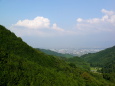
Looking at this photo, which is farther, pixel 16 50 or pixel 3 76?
pixel 16 50

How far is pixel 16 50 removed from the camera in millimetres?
37344

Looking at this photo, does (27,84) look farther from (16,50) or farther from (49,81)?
(16,50)

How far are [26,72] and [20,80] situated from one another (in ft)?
9.76

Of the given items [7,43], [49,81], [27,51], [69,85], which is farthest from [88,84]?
[7,43]

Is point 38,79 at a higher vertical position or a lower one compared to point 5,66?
lower

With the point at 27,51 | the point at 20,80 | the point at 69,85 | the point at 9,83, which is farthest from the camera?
the point at 27,51

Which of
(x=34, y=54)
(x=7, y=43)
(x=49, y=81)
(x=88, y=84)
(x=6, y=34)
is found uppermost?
(x=6, y=34)

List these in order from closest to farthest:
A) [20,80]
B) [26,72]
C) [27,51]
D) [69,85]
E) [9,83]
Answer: [9,83], [20,80], [26,72], [69,85], [27,51]

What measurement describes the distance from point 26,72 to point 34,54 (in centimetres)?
1546

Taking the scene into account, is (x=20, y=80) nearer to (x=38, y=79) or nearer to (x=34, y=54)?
(x=38, y=79)

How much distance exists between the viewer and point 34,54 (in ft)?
138

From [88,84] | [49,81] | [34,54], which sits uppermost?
[34,54]

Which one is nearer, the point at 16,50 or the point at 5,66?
the point at 5,66

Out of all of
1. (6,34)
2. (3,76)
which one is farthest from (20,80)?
(6,34)
